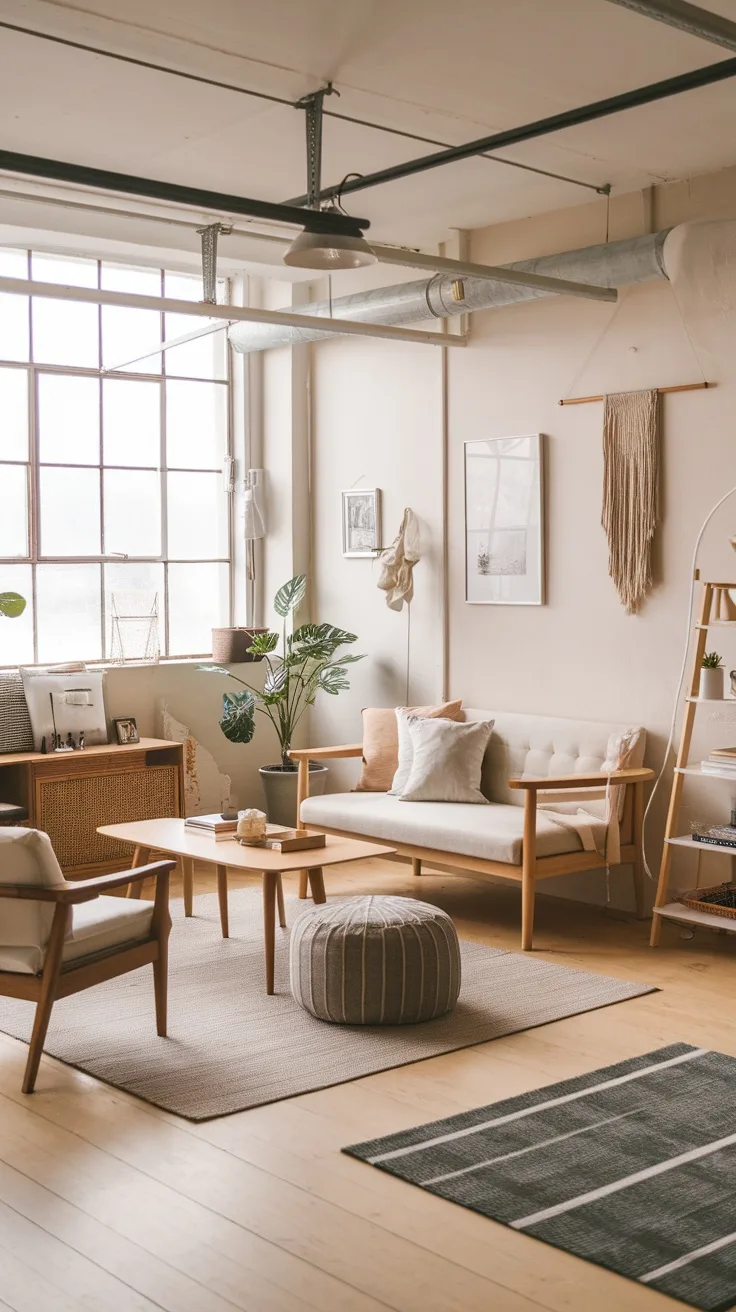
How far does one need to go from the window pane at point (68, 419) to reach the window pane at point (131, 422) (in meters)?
0.06

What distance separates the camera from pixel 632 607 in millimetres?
6328

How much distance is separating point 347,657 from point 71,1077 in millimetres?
3895

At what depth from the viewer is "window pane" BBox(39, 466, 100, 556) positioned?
753 cm

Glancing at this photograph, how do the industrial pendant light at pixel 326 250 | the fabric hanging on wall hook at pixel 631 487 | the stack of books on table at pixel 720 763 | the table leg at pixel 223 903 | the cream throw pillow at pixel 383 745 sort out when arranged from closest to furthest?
the industrial pendant light at pixel 326 250 → the stack of books on table at pixel 720 763 → the table leg at pixel 223 903 → the fabric hanging on wall hook at pixel 631 487 → the cream throw pillow at pixel 383 745

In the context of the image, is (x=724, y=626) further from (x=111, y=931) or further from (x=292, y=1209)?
(x=292, y=1209)

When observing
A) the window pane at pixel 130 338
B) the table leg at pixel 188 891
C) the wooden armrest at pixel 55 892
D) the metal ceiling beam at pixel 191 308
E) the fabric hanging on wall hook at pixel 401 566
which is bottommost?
the table leg at pixel 188 891

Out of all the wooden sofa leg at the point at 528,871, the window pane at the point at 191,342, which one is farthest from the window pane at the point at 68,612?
the wooden sofa leg at the point at 528,871

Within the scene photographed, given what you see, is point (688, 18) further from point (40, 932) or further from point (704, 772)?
point (40, 932)

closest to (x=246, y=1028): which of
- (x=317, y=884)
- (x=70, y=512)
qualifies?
(x=317, y=884)

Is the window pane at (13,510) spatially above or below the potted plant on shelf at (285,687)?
above

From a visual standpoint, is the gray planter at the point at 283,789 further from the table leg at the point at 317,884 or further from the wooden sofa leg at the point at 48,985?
the wooden sofa leg at the point at 48,985

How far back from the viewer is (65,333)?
7.58 meters

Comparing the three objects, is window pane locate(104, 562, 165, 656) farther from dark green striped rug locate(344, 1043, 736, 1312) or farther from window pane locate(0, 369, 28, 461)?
dark green striped rug locate(344, 1043, 736, 1312)

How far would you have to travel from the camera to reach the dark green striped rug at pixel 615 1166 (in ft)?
9.98
